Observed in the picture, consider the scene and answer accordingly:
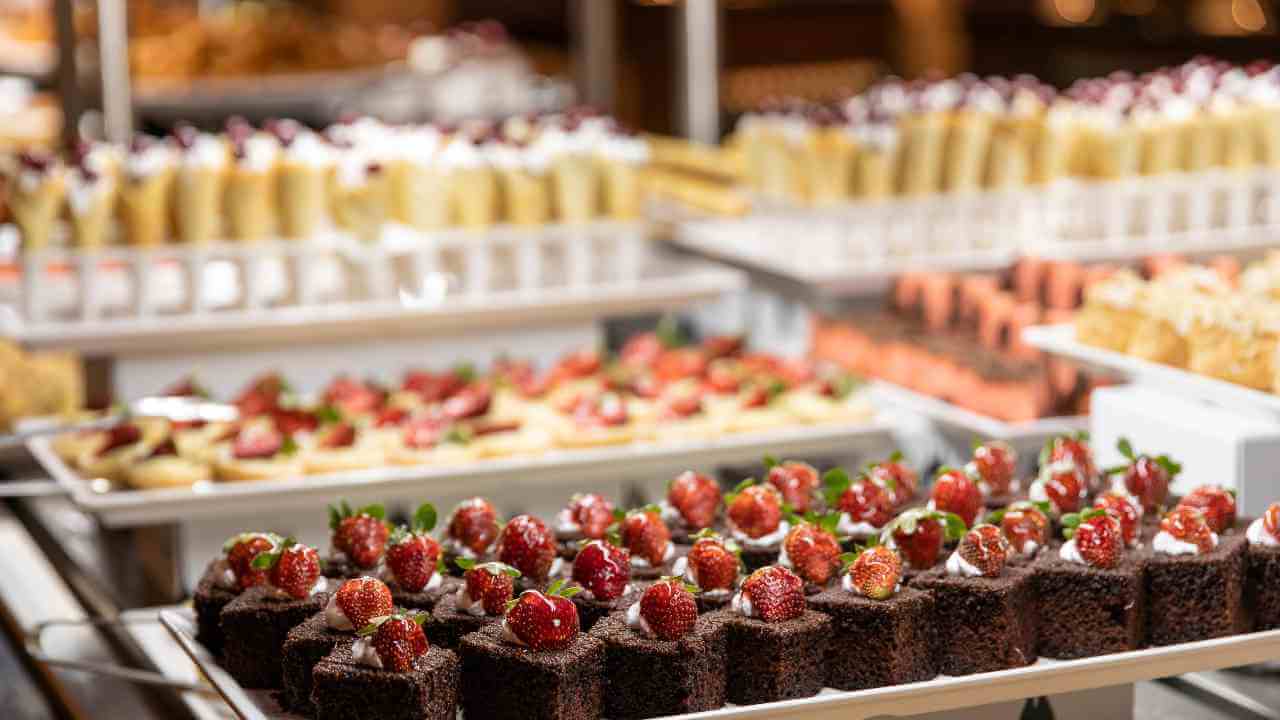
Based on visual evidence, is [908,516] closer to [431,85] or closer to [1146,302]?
[1146,302]

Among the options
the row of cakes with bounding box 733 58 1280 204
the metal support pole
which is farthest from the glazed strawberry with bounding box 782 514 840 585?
the metal support pole

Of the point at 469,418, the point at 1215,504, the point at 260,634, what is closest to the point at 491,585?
the point at 260,634

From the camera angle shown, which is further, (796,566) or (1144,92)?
(1144,92)

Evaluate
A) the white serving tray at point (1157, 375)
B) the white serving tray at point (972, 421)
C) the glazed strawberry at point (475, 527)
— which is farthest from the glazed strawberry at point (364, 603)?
the white serving tray at point (972, 421)

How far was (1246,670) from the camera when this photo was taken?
11.9 feet

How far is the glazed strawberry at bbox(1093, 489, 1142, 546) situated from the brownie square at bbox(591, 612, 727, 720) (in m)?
0.72

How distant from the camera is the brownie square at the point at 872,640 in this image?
282cm

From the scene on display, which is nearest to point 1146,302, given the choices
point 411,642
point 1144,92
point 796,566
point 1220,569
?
point 1220,569

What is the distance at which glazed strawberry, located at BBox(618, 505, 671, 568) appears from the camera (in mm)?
3074

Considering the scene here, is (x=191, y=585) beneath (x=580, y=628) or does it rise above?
beneath

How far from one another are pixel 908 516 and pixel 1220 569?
465mm

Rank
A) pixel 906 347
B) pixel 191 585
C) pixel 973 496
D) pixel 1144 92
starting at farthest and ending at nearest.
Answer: pixel 1144 92
pixel 906 347
pixel 191 585
pixel 973 496

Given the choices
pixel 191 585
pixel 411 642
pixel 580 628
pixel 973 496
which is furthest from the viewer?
pixel 191 585

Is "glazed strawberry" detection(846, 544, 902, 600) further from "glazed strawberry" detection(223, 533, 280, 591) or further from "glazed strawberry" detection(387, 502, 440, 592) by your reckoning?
"glazed strawberry" detection(223, 533, 280, 591)
